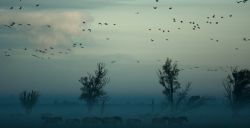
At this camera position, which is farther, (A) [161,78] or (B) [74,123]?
(A) [161,78]

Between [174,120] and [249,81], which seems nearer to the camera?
[174,120]

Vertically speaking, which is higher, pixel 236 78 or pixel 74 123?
pixel 236 78

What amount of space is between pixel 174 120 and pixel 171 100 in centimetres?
1407

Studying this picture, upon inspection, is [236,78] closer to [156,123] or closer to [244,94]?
[244,94]

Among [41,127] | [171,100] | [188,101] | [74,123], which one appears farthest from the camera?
[188,101]

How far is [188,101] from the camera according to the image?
9894 centimetres

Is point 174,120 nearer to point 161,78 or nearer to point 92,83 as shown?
point 161,78

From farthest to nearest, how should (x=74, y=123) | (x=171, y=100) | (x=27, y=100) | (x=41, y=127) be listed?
(x=27, y=100), (x=171, y=100), (x=74, y=123), (x=41, y=127)

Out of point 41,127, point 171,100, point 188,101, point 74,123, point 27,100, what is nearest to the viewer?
point 41,127

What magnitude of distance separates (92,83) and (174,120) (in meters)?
22.0

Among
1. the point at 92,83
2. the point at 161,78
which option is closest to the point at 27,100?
the point at 92,83

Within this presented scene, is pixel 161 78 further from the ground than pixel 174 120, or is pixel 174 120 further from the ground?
pixel 161 78

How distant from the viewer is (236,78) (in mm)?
79875

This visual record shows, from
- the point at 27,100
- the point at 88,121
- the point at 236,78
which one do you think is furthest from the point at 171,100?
the point at 27,100
